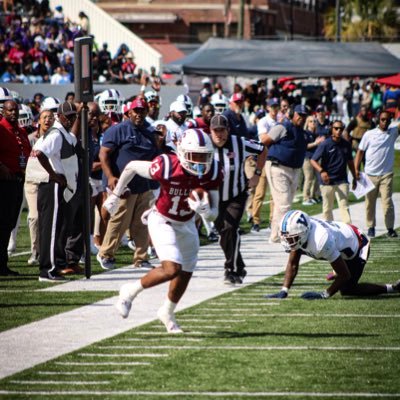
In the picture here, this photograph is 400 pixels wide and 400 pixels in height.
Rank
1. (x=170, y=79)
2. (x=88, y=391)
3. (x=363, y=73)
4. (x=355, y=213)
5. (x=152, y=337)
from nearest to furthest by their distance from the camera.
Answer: (x=88, y=391), (x=152, y=337), (x=355, y=213), (x=363, y=73), (x=170, y=79)

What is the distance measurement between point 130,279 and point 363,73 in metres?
22.1

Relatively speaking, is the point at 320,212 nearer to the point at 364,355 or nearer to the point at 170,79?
the point at 364,355

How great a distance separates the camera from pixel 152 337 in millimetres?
9414

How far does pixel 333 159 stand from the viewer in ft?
55.4

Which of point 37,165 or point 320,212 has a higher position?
point 37,165

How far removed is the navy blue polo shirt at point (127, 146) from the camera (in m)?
13.7

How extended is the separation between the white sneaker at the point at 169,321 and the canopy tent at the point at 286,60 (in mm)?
23018

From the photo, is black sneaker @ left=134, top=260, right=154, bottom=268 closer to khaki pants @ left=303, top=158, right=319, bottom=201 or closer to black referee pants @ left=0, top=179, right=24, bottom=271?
black referee pants @ left=0, top=179, right=24, bottom=271

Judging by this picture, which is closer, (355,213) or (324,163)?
(324,163)

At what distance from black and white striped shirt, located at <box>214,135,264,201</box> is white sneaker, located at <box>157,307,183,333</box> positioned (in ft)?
10.4

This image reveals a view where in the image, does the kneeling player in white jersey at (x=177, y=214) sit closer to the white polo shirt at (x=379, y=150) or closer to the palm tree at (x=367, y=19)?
the white polo shirt at (x=379, y=150)

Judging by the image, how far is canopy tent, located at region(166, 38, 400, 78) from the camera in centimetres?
3272

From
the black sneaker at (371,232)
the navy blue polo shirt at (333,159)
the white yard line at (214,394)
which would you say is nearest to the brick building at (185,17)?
the black sneaker at (371,232)

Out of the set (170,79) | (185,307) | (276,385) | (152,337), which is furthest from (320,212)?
(170,79)
